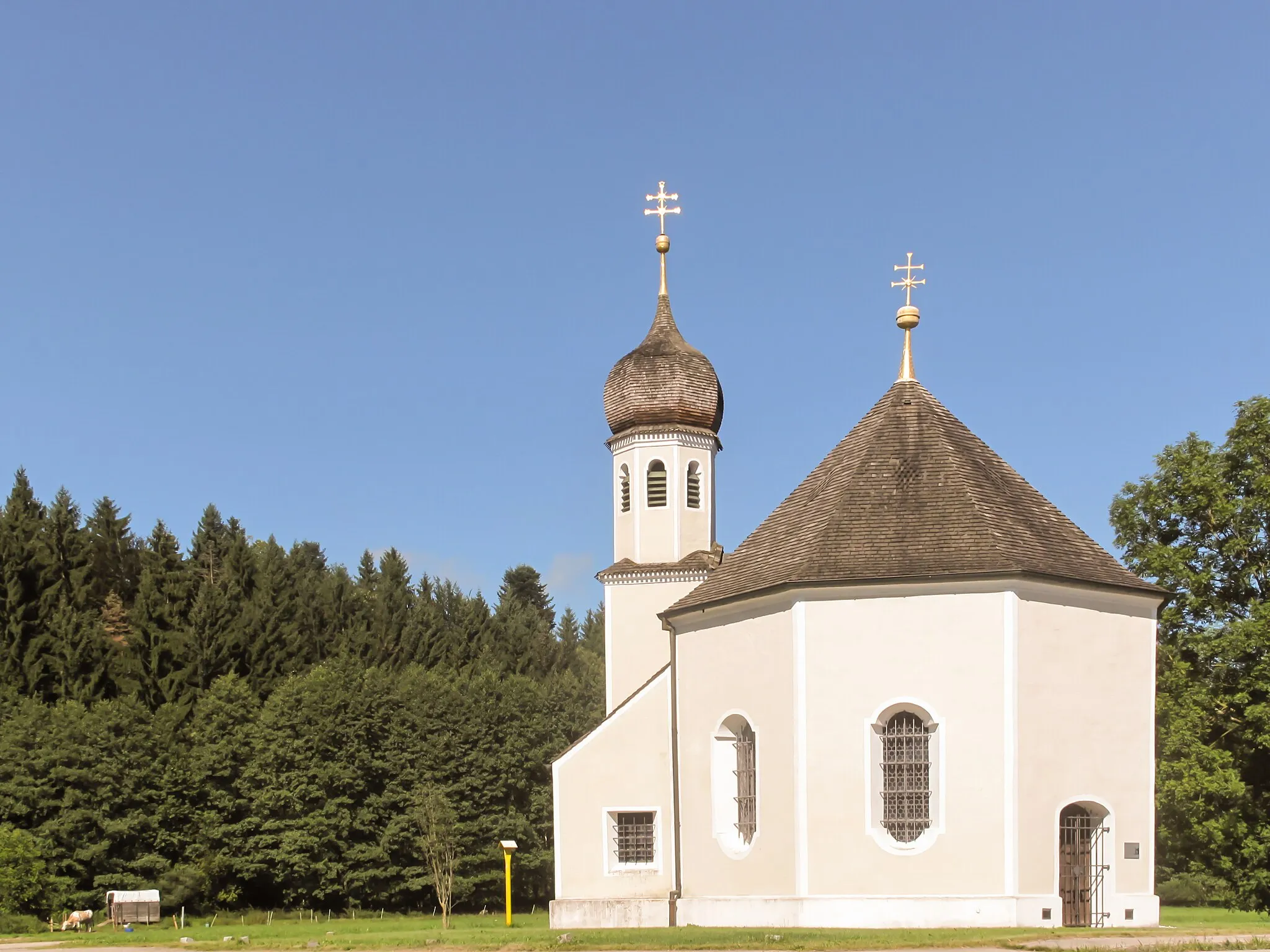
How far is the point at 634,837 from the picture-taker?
3167cm

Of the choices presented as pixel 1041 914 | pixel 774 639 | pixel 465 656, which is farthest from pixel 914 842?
pixel 465 656

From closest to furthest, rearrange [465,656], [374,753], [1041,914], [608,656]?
[1041,914]
[608,656]
[374,753]
[465,656]

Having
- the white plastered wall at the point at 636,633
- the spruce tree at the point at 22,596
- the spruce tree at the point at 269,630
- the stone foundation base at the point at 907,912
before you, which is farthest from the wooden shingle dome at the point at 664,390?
the spruce tree at the point at 22,596

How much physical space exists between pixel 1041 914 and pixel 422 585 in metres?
58.1

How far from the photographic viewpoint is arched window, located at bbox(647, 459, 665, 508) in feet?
120

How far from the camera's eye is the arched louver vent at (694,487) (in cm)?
3675

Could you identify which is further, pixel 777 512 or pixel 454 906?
pixel 454 906

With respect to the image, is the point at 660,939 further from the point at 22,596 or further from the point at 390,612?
the point at 390,612

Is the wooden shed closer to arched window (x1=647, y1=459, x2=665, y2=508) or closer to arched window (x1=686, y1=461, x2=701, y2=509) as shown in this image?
arched window (x1=647, y1=459, x2=665, y2=508)

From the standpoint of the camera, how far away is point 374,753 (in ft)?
159

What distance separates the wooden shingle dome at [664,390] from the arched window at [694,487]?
1049 mm

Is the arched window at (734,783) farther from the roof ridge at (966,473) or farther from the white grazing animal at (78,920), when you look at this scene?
the white grazing animal at (78,920)

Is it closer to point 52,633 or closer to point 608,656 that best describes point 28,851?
point 52,633

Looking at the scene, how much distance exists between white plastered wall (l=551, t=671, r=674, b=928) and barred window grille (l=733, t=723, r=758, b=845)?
3.83 meters
